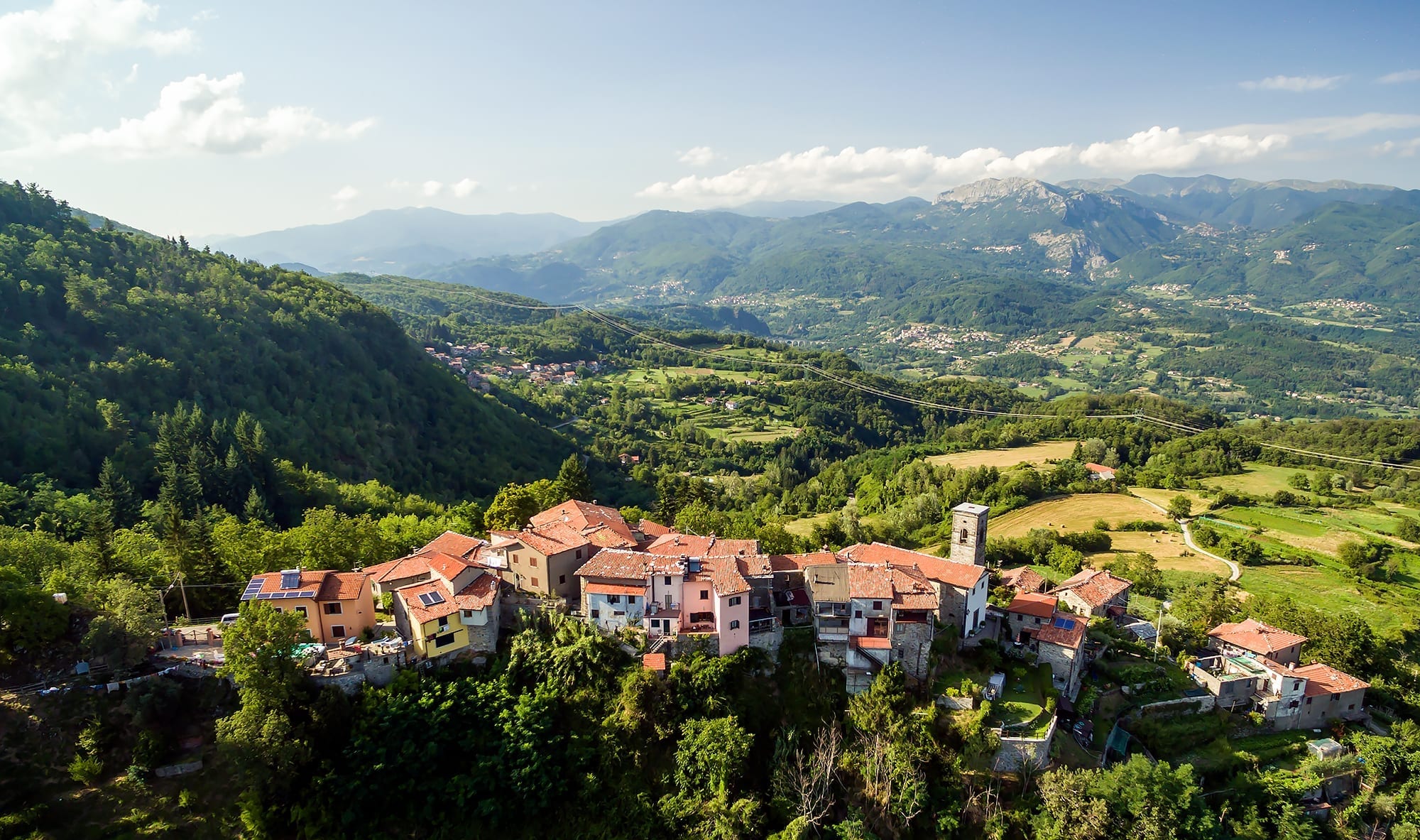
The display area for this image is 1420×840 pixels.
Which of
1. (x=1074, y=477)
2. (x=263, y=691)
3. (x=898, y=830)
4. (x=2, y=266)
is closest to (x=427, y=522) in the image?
(x=263, y=691)

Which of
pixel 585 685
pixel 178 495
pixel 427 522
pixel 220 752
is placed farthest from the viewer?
pixel 178 495

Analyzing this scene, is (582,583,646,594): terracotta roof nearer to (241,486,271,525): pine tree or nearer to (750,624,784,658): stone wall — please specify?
(750,624,784,658): stone wall

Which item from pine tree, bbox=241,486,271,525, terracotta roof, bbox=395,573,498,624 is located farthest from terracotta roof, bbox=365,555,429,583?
pine tree, bbox=241,486,271,525

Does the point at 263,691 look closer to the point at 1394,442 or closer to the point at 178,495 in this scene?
the point at 178,495

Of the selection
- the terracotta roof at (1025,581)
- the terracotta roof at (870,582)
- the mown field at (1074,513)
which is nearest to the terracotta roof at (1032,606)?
the terracotta roof at (1025,581)

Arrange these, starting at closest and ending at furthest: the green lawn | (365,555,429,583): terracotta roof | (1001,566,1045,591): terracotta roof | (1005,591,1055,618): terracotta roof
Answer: the green lawn
(365,555,429,583): terracotta roof
(1005,591,1055,618): terracotta roof
(1001,566,1045,591): terracotta roof

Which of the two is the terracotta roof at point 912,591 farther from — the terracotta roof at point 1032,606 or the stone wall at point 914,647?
the terracotta roof at point 1032,606
